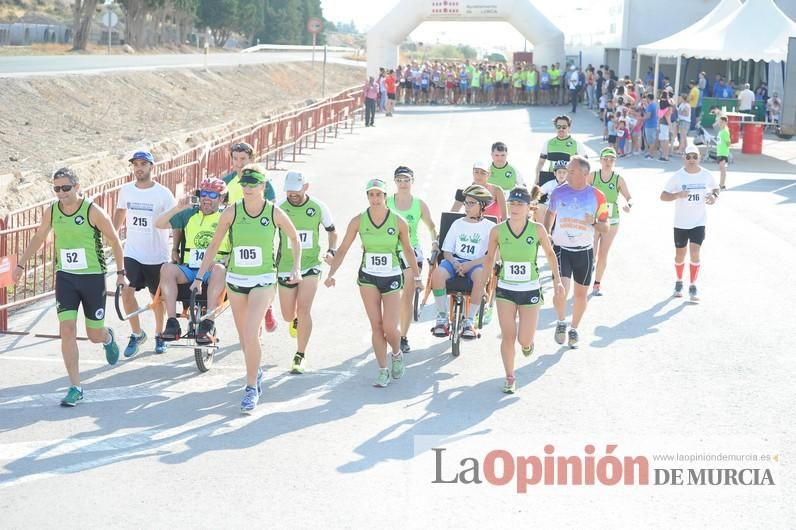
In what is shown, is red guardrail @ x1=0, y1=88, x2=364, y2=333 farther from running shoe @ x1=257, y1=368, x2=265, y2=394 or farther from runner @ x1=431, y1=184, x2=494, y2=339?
runner @ x1=431, y1=184, x2=494, y2=339

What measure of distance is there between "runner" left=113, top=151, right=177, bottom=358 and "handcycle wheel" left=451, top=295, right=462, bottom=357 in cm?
280

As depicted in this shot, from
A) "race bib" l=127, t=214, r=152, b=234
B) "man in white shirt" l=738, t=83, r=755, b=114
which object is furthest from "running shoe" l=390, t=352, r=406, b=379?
"man in white shirt" l=738, t=83, r=755, b=114

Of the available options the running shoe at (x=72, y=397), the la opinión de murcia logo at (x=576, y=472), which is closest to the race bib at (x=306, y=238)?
the running shoe at (x=72, y=397)

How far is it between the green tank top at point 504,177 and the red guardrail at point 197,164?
4.86 metres

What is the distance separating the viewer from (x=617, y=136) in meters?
30.1

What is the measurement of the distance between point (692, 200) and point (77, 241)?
764 centimetres

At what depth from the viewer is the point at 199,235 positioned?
1038 cm

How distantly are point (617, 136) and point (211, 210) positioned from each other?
21.3m

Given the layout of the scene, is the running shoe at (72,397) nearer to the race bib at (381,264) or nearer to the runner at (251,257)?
the runner at (251,257)

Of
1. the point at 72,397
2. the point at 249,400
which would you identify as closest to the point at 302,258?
the point at 249,400

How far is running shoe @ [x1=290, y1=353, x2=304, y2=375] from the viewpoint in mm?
10320

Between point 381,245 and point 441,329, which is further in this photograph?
point 441,329

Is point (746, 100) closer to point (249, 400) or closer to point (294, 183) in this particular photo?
point (294, 183)

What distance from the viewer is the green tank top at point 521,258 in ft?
31.5
